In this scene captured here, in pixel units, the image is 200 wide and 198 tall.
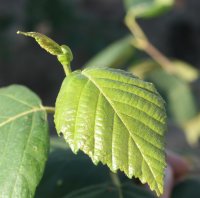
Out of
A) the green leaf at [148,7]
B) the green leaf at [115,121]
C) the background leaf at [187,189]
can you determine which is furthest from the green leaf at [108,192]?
the green leaf at [148,7]

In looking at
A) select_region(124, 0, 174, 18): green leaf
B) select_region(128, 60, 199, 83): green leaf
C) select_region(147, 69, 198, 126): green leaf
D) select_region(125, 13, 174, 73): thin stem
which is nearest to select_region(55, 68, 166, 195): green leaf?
select_region(124, 0, 174, 18): green leaf

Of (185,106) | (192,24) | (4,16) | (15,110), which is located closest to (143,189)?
(15,110)

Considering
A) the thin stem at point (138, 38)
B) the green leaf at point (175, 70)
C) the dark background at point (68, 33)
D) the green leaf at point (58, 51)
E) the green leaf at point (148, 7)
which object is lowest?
the dark background at point (68, 33)

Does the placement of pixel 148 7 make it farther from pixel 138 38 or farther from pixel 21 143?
pixel 21 143

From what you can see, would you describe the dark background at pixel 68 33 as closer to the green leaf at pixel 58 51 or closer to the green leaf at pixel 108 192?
the green leaf at pixel 108 192

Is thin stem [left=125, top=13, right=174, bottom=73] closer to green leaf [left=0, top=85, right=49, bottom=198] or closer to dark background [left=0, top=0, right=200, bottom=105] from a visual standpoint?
green leaf [left=0, top=85, right=49, bottom=198]
